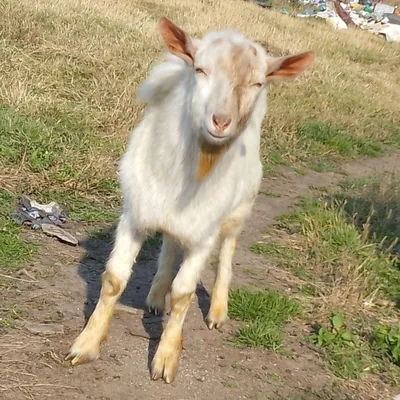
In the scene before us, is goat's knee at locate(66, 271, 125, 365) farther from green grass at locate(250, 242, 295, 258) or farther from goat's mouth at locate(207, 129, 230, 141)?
green grass at locate(250, 242, 295, 258)

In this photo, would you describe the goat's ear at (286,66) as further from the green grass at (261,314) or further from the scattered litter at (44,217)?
the scattered litter at (44,217)

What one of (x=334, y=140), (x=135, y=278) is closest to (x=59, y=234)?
(x=135, y=278)

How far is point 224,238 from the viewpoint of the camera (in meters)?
4.82

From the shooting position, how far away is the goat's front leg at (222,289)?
4.61 metres

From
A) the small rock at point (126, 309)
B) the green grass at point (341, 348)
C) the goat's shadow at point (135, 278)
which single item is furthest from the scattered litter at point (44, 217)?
the green grass at point (341, 348)

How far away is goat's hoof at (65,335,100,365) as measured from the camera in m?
3.76

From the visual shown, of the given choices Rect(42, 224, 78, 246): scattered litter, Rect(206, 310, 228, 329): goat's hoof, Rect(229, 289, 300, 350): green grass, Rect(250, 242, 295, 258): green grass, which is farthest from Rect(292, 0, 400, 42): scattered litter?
Rect(206, 310, 228, 329): goat's hoof

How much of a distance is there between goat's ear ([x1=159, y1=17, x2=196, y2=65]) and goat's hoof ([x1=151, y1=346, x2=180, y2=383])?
1592 mm

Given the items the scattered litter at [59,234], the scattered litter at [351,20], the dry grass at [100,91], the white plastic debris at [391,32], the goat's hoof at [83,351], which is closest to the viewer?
the goat's hoof at [83,351]

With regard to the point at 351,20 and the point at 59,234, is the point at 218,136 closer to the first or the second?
the point at 59,234

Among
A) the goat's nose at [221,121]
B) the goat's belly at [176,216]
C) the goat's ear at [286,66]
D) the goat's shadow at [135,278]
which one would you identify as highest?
the goat's ear at [286,66]

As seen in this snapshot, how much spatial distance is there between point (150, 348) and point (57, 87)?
17.0ft

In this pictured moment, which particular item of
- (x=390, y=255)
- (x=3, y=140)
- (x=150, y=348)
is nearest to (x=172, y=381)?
(x=150, y=348)

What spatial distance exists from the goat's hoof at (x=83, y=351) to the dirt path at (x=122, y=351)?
0.14ft
